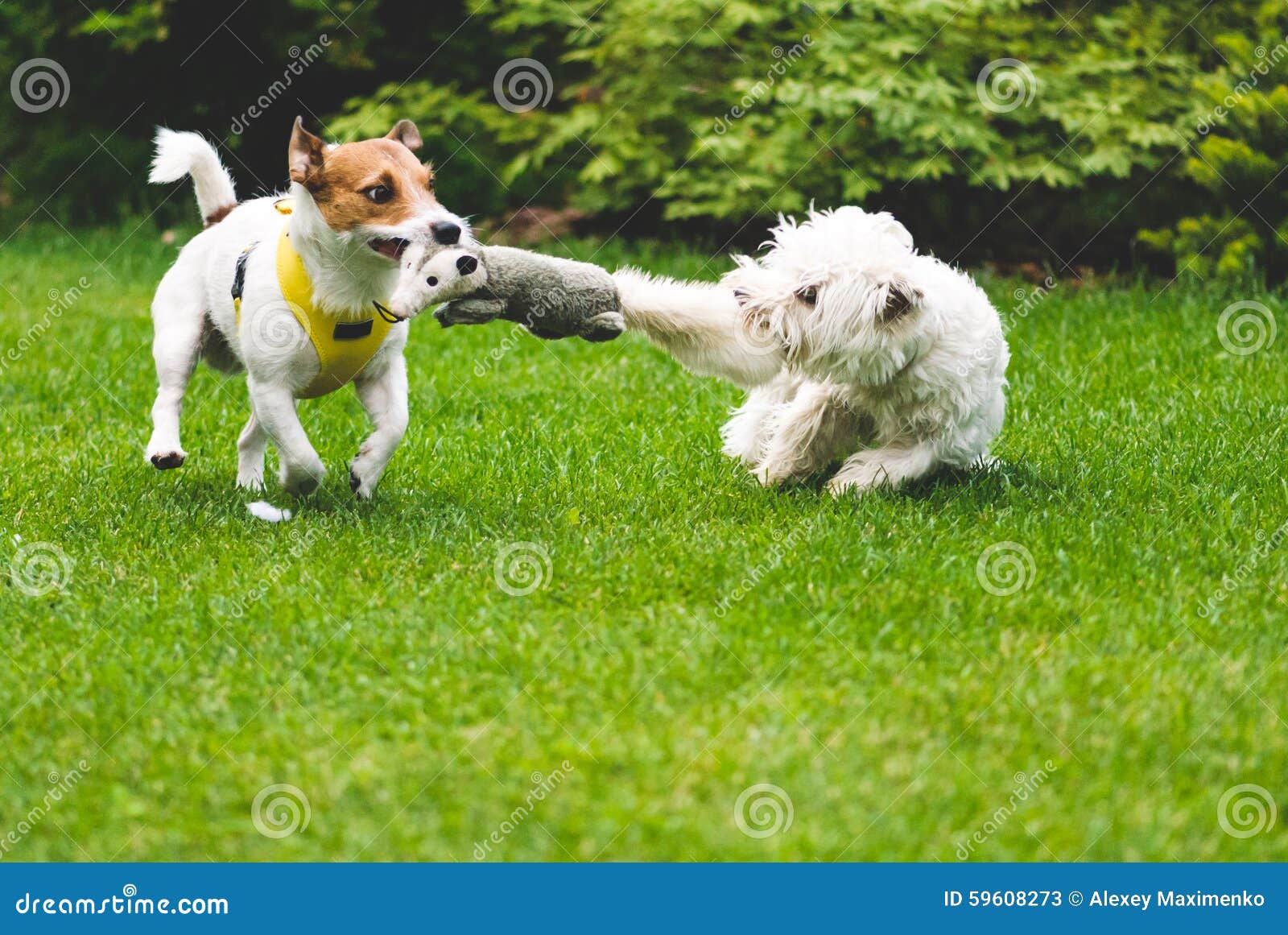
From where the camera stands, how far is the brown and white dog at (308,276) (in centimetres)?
421

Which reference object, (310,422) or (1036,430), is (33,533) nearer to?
(310,422)

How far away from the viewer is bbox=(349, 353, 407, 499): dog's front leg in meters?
4.70

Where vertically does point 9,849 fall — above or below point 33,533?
above

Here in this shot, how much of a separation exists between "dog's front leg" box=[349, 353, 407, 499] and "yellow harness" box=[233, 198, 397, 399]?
0.33 ft

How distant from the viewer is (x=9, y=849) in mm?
3047

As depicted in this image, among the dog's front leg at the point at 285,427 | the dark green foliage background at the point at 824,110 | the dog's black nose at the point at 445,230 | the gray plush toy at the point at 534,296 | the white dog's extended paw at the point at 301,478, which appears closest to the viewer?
the dog's black nose at the point at 445,230

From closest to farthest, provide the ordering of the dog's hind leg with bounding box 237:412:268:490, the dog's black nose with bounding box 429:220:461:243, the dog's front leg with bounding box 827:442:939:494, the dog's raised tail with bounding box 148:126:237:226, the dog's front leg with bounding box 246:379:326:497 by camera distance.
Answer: the dog's black nose with bounding box 429:220:461:243 → the dog's front leg with bounding box 246:379:326:497 → the dog's front leg with bounding box 827:442:939:494 → the dog's raised tail with bounding box 148:126:237:226 → the dog's hind leg with bounding box 237:412:268:490

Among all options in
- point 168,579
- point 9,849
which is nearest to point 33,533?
point 168,579

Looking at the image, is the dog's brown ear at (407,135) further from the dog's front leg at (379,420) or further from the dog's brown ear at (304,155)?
the dog's front leg at (379,420)

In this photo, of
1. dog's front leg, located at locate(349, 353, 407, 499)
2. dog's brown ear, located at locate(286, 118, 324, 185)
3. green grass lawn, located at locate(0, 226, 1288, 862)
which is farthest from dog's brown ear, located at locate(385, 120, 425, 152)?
green grass lawn, located at locate(0, 226, 1288, 862)

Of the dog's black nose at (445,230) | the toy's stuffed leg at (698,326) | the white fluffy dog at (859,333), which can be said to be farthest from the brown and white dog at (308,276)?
the white fluffy dog at (859,333)

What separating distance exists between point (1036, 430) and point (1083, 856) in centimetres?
338

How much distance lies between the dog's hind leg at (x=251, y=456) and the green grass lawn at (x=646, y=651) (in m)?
0.11

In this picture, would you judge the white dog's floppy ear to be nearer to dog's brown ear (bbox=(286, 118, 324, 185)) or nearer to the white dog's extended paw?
dog's brown ear (bbox=(286, 118, 324, 185))
